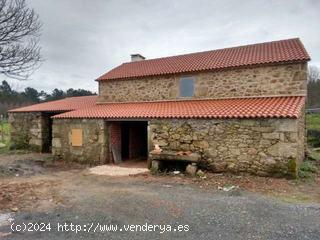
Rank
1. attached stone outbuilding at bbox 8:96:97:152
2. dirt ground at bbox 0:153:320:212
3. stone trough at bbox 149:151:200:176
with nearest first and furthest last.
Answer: dirt ground at bbox 0:153:320:212, stone trough at bbox 149:151:200:176, attached stone outbuilding at bbox 8:96:97:152

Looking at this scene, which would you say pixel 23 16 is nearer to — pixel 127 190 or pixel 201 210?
pixel 127 190

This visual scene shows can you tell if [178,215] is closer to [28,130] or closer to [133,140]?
[133,140]

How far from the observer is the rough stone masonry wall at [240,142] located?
9070 mm

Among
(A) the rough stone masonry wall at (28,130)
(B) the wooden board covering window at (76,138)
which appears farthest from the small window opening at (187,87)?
(A) the rough stone masonry wall at (28,130)

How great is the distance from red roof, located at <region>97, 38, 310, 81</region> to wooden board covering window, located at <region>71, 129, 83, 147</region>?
447 centimetres

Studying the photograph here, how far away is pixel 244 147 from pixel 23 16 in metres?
8.60

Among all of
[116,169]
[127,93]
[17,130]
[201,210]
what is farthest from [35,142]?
[201,210]

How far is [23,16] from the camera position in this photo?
27.2 feet

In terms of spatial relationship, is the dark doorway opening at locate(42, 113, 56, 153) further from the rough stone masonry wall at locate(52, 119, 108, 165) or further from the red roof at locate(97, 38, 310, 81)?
the red roof at locate(97, 38, 310, 81)

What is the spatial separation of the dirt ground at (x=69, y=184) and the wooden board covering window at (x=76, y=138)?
1527 millimetres

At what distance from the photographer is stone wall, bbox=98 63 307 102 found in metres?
11.7

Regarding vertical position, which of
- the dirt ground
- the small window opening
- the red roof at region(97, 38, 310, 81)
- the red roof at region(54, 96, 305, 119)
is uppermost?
the red roof at region(97, 38, 310, 81)

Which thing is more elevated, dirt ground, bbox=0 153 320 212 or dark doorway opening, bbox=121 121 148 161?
dark doorway opening, bbox=121 121 148 161

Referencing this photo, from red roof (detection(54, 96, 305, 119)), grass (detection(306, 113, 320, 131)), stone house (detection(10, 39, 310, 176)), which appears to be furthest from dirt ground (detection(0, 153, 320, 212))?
grass (detection(306, 113, 320, 131))
